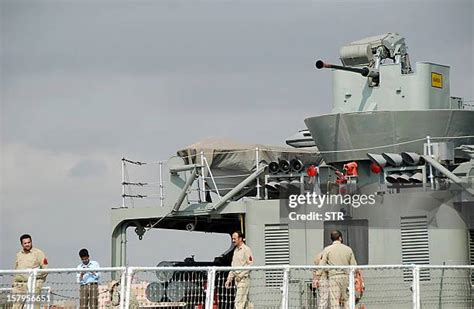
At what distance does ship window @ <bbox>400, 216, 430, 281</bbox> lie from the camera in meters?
15.7

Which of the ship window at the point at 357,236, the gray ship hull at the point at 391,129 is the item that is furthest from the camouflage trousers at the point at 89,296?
the gray ship hull at the point at 391,129

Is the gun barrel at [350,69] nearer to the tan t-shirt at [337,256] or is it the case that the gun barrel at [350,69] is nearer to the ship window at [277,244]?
the ship window at [277,244]

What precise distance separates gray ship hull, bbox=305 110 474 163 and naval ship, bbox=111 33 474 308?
2cm

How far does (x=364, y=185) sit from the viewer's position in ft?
53.2

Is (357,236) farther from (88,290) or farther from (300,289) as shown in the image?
(88,290)

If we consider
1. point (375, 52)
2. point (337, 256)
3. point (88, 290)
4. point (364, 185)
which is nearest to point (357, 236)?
point (364, 185)

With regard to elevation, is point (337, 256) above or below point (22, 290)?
above

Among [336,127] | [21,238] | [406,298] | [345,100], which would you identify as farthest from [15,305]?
[345,100]

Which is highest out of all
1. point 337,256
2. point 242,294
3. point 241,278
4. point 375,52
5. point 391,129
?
point 375,52

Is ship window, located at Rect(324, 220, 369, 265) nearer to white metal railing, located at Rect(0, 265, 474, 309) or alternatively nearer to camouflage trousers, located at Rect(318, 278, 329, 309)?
white metal railing, located at Rect(0, 265, 474, 309)

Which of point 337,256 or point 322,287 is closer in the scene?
point 322,287

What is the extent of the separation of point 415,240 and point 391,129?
2036 mm

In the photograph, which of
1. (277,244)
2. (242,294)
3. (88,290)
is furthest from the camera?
(277,244)

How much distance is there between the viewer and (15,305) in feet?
41.8
